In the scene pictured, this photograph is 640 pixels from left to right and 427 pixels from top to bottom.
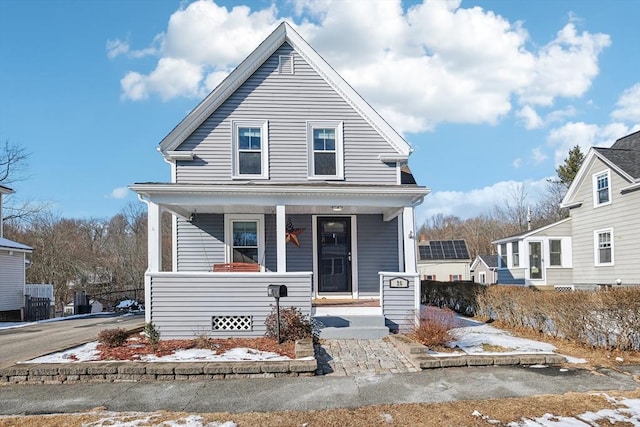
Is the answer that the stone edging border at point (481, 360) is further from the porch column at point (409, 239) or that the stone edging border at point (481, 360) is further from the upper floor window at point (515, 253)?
the upper floor window at point (515, 253)

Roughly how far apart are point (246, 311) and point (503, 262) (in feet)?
66.3

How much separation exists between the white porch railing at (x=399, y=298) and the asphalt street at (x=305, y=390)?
2860 millimetres

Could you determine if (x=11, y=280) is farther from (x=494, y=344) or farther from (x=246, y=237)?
(x=494, y=344)

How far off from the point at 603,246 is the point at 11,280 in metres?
23.5

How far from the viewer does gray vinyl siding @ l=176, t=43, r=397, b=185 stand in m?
11.6

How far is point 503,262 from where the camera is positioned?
25.5 m

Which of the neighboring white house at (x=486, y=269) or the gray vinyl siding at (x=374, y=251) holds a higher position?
the gray vinyl siding at (x=374, y=251)

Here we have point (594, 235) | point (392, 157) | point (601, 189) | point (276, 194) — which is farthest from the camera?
point (594, 235)

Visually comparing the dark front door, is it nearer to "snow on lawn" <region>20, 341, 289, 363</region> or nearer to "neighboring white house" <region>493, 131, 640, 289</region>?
"snow on lawn" <region>20, 341, 289, 363</region>

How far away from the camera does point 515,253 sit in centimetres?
2397

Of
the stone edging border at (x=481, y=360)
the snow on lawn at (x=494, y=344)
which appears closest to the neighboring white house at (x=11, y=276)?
the snow on lawn at (x=494, y=344)

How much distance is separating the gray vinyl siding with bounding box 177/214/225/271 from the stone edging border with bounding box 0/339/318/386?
5.36 meters

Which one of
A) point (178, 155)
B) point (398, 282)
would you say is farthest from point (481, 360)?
point (178, 155)

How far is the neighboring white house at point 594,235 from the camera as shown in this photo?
53.3 feet
